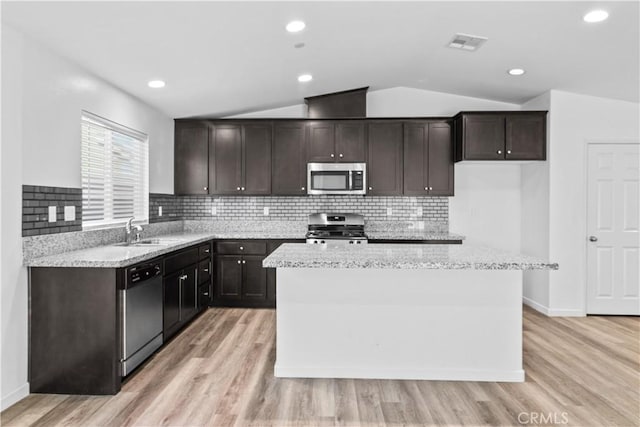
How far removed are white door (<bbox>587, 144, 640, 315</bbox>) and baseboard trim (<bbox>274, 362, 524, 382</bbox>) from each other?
2.56m

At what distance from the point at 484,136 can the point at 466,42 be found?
153 cm

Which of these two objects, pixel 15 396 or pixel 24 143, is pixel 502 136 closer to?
pixel 24 143

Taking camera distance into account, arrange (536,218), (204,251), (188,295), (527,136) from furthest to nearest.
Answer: (536,218), (527,136), (204,251), (188,295)

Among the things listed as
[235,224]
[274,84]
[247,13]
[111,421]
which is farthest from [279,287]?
[235,224]

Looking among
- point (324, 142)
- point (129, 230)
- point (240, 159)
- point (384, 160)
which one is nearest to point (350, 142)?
point (324, 142)

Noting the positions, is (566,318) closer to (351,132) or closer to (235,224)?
(351,132)

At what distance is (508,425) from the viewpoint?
2.29 meters

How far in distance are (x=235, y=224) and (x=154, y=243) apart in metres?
1.70

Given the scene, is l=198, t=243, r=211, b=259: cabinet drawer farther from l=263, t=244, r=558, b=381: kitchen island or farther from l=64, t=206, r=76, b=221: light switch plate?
l=263, t=244, r=558, b=381: kitchen island

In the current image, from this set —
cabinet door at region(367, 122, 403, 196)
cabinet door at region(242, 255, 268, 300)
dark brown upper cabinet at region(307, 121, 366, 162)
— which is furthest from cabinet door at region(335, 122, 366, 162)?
cabinet door at region(242, 255, 268, 300)

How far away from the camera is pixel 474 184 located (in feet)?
17.6

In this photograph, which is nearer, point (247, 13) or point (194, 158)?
point (247, 13)

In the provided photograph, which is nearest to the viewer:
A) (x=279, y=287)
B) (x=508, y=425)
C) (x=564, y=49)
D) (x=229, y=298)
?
(x=508, y=425)

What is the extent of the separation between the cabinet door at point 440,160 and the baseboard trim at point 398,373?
2.68 meters
